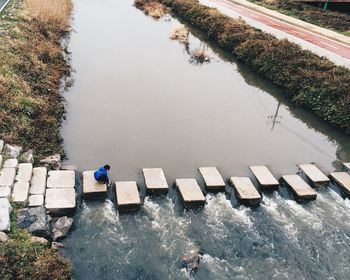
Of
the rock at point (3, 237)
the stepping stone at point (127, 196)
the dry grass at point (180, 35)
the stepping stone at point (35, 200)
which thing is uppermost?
the rock at point (3, 237)

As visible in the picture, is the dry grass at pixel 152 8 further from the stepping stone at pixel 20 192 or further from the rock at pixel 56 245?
the rock at pixel 56 245

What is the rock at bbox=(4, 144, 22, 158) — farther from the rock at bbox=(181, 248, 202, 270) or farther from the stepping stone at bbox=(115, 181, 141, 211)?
the rock at bbox=(181, 248, 202, 270)

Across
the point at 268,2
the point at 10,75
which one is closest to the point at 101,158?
the point at 10,75

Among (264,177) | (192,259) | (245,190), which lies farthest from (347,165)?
(192,259)

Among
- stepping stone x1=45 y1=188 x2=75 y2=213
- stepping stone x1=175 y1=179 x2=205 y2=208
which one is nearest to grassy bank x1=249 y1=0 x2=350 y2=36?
stepping stone x1=175 y1=179 x2=205 y2=208

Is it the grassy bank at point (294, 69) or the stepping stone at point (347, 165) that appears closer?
the stepping stone at point (347, 165)

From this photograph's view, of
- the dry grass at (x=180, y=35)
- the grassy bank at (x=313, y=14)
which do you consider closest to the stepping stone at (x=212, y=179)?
the dry grass at (x=180, y=35)

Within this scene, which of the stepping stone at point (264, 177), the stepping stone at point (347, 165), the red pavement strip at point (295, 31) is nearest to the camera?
the stepping stone at point (264, 177)

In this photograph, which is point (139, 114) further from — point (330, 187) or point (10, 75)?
point (330, 187)

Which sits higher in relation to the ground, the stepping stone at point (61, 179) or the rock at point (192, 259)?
the stepping stone at point (61, 179)
